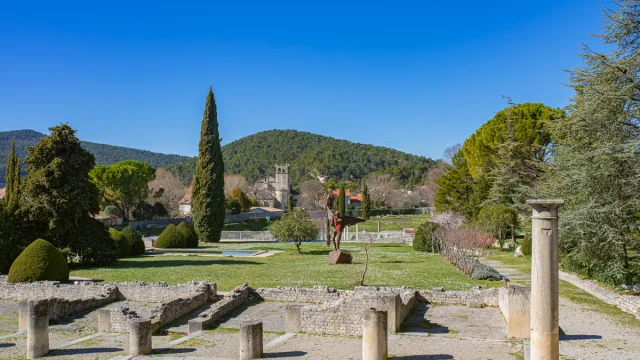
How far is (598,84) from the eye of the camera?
18.5m

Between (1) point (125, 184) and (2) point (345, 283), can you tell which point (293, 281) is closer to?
(2) point (345, 283)

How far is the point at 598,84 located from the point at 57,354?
1881 cm

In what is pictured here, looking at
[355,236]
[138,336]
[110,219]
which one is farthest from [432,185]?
[138,336]

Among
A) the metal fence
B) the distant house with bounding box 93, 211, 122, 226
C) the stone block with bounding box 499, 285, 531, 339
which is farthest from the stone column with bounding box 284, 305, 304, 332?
the distant house with bounding box 93, 211, 122, 226

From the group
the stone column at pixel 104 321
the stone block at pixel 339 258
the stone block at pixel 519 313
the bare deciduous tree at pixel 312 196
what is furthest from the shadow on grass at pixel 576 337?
the bare deciduous tree at pixel 312 196

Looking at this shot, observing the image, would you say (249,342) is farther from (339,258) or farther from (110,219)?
(110,219)

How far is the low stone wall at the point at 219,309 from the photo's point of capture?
12719 mm

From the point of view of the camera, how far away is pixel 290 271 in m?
23.0

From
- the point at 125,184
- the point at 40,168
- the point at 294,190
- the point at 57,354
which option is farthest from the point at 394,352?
the point at 294,190

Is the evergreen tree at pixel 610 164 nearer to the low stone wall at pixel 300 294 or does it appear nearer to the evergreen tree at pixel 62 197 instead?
the low stone wall at pixel 300 294

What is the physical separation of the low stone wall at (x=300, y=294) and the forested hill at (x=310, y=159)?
10562 cm

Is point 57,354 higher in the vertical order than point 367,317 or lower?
lower

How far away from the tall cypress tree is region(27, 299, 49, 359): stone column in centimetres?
2992

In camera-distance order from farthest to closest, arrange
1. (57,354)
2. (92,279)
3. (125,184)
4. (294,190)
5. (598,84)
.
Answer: (294,190)
(125,184)
(92,279)
(598,84)
(57,354)
